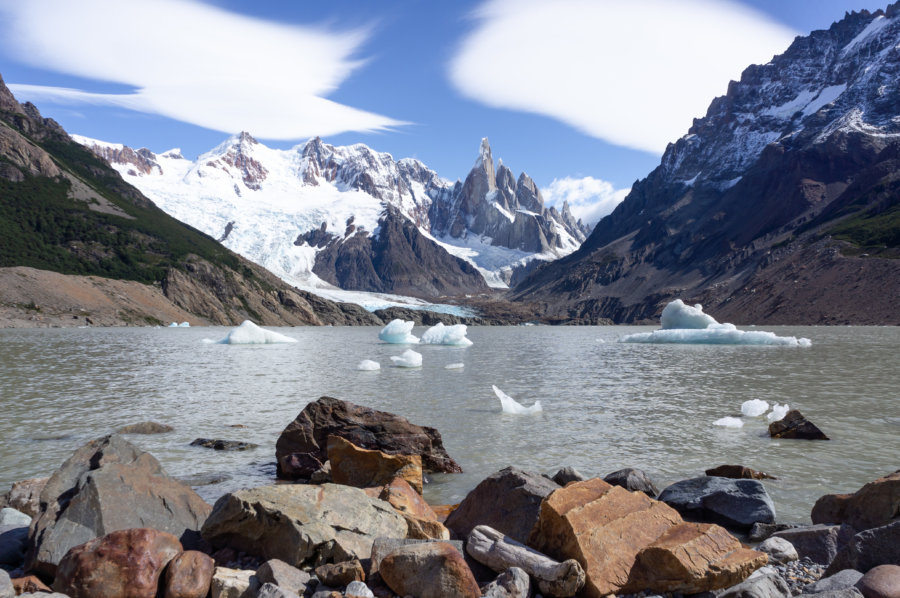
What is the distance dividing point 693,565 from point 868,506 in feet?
12.2

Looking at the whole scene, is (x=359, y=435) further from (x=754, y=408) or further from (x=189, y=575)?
(x=754, y=408)

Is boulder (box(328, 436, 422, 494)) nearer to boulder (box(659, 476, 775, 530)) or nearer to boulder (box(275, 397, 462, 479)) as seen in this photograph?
boulder (box(275, 397, 462, 479))

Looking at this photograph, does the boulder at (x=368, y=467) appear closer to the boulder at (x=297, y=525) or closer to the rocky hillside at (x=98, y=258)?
the boulder at (x=297, y=525)

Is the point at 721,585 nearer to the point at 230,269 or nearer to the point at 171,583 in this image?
the point at 171,583

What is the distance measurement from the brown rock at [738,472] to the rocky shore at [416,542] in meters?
1.80

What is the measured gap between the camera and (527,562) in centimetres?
614

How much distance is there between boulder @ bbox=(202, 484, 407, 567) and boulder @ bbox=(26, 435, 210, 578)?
71 cm

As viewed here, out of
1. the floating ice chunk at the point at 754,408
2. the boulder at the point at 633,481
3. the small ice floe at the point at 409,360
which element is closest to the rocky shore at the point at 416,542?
the boulder at the point at 633,481

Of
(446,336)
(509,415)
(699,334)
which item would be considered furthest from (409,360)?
(699,334)

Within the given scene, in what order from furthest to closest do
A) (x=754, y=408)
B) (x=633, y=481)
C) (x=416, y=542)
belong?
(x=754, y=408) → (x=633, y=481) → (x=416, y=542)

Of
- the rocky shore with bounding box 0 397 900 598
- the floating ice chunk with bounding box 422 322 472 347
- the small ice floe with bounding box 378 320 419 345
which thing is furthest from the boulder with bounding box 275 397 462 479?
the small ice floe with bounding box 378 320 419 345

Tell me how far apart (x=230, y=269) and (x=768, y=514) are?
161m

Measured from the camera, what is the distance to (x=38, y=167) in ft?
471

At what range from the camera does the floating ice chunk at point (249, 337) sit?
63.5m
